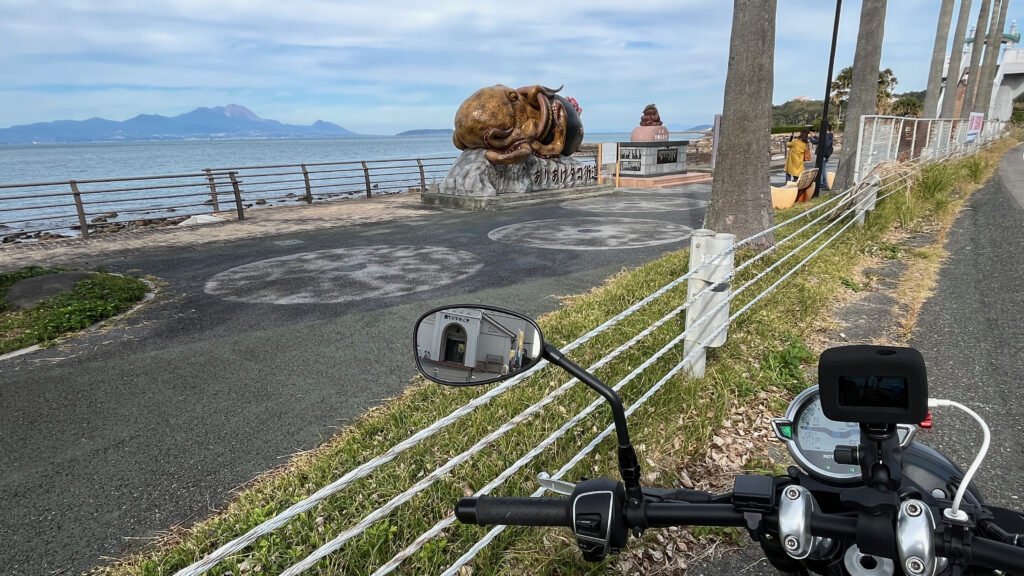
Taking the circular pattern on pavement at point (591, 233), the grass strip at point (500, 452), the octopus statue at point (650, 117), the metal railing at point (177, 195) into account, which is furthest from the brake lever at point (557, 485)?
the octopus statue at point (650, 117)

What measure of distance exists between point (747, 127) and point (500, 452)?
595cm

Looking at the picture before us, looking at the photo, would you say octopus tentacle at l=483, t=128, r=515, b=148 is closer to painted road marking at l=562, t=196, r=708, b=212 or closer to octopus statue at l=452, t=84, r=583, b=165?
octopus statue at l=452, t=84, r=583, b=165

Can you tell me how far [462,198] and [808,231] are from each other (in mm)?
9242

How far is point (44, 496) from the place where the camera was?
3.41m

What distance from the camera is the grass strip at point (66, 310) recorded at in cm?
608

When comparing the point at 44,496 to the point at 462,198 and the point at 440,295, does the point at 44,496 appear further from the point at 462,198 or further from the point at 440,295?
the point at 462,198

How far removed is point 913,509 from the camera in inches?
37.8

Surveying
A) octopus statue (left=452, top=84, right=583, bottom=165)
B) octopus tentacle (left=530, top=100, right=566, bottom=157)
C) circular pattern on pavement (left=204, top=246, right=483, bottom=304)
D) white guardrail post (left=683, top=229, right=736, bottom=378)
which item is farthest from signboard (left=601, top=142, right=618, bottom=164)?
white guardrail post (left=683, top=229, right=736, bottom=378)

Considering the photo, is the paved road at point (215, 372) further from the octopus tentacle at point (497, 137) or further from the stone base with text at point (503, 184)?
the octopus tentacle at point (497, 137)

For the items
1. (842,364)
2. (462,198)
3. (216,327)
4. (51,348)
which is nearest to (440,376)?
(842,364)

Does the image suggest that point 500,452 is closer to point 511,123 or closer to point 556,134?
point 511,123

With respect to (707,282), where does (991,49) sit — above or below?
above

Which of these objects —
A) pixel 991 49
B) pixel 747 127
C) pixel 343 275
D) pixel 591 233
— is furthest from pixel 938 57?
pixel 343 275

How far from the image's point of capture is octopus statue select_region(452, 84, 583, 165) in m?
15.6
